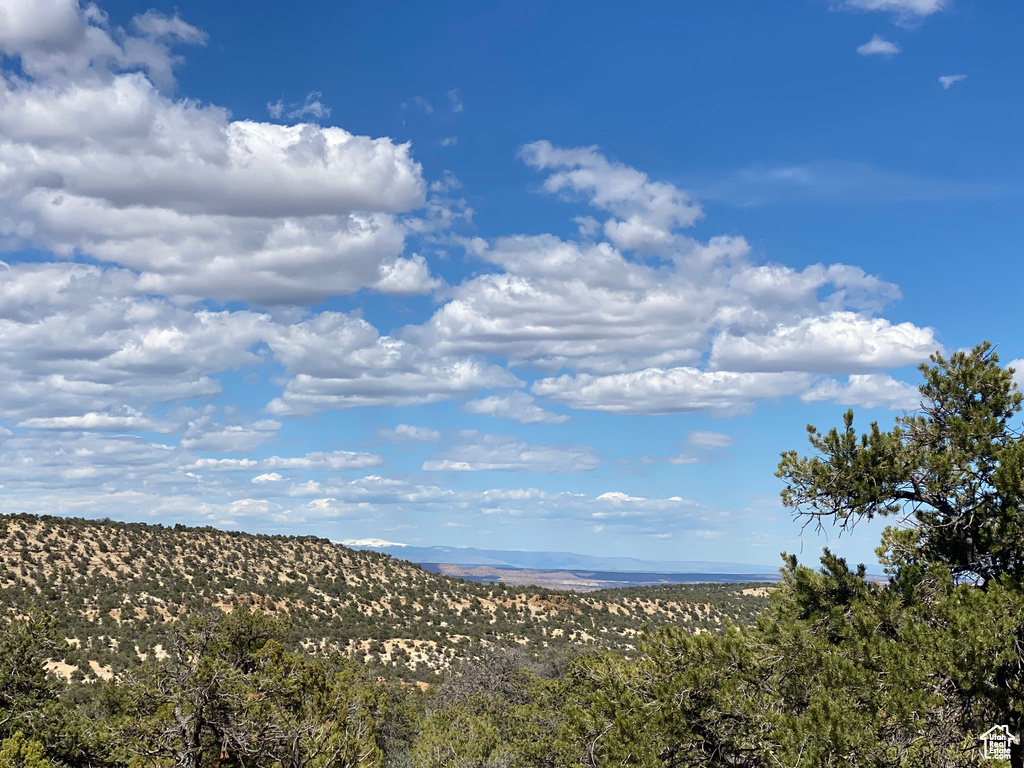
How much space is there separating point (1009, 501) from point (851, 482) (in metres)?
2.27

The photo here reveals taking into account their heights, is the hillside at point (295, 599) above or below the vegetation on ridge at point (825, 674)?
below

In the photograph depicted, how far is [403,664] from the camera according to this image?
5075 cm

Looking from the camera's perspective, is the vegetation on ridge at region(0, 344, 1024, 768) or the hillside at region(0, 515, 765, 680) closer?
the vegetation on ridge at region(0, 344, 1024, 768)

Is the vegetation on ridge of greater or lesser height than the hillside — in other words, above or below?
above

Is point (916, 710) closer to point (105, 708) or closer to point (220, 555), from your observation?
point (105, 708)

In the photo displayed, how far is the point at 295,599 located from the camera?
59469 millimetres

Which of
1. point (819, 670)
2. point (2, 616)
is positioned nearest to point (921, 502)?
point (819, 670)

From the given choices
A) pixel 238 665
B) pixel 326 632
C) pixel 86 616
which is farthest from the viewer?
pixel 326 632

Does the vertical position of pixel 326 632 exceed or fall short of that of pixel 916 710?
it falls short

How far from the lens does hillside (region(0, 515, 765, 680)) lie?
48594mm

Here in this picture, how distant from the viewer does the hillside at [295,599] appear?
48.6 meters

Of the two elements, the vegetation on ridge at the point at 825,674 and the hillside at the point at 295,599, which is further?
the hillside at the point at 295,599

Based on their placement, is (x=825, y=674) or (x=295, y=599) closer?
(x=825, y=674)

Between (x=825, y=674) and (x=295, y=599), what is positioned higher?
(x=825, y=674)
